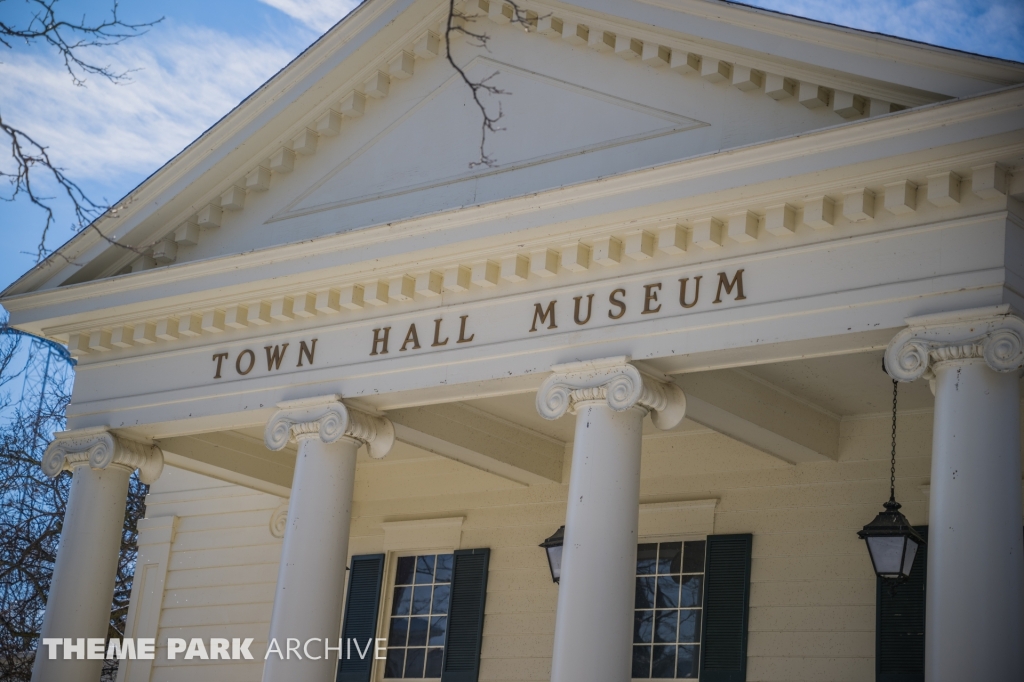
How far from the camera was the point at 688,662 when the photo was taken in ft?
41.9

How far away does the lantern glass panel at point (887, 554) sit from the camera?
9.90 meters

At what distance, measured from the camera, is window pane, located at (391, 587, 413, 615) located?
15273mm

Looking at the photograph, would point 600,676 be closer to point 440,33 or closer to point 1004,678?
point 1004,678

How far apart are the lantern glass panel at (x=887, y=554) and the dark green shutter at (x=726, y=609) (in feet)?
8.48

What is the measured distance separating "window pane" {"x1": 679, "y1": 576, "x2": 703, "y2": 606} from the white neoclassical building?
0.02 m

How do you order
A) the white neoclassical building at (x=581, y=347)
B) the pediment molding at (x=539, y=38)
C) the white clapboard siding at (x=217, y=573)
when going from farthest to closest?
the white clapboard siding at (x=217, y=573), the pediment molding at (x=539, y=38), the white neoclassical building at (x=581, y=347)

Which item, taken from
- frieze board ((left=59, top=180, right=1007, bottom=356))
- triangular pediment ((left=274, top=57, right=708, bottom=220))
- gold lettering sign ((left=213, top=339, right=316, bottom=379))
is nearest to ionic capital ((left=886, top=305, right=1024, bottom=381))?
frieze board ((left=59, top=180, right=1007, bottom=356))

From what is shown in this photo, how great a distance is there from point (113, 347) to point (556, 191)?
5950mm

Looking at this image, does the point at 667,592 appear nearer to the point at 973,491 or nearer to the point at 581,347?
the point at 581,347

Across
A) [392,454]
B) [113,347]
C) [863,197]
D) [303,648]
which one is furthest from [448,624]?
[863,197]

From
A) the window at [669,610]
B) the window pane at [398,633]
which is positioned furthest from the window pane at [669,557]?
the window pane at [398,633]

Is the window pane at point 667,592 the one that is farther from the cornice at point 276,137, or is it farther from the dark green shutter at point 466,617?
the cornice at point 276,137

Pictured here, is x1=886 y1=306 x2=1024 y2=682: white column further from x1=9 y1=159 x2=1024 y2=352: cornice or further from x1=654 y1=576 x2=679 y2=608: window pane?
x1=654 y1=576 x2=679 y2=608: window pane

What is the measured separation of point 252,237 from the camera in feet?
43.6
